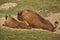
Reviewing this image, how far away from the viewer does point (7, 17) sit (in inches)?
82.6

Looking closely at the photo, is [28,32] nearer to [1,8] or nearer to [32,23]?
[32,23]

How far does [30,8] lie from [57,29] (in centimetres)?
Result: 35

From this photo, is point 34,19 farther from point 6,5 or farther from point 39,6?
point 6,5

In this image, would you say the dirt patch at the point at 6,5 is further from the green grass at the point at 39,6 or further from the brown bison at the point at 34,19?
the brown bison at the point at 34,19

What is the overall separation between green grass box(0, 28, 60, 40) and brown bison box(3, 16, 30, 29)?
0.04 meters

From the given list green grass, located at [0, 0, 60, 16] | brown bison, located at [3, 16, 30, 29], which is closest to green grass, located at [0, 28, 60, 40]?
brown bison, located at [3, 16, 30, 29]

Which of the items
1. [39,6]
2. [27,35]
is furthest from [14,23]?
[39,6]

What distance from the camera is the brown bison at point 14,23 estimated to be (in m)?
2.02

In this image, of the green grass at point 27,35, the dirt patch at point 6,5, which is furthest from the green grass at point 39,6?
the green grass at point 27,35

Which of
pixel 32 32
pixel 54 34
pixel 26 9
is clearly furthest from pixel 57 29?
pixel 26 9

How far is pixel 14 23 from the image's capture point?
6.72ft

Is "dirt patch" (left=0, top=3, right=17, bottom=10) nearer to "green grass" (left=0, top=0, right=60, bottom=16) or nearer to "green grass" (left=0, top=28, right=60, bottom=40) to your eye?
"green grass" (left=0, top=0, right=60, bottom=16)

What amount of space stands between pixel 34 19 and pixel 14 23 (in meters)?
0.20

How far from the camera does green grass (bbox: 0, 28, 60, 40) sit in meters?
1.96
